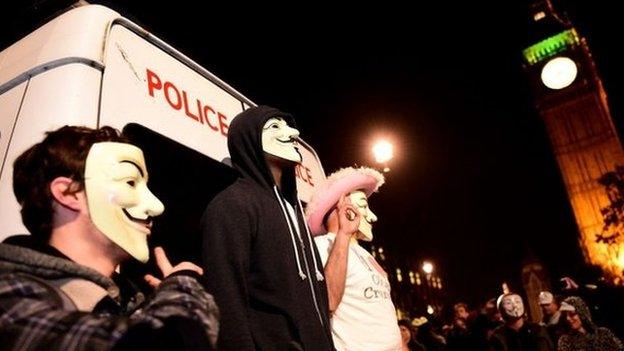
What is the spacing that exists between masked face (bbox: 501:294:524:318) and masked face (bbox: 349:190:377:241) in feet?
16.5

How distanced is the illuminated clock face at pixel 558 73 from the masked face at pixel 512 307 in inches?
159

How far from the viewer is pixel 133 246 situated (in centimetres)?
181

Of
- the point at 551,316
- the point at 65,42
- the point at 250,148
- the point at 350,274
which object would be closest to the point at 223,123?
the point at 250,148

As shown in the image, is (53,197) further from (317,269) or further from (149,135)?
(317,269)

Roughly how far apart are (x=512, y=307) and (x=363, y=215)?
5.17m

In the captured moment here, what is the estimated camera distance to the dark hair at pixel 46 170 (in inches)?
70.9

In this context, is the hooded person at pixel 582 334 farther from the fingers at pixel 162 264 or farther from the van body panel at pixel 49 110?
the van body panel at pixel 49 110

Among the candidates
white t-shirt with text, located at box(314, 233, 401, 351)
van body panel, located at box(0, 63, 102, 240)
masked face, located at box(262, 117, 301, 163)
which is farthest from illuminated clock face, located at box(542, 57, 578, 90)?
van body panel, located at box(0, 63, 102, 240)

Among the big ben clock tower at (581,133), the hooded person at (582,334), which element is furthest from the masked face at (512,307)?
the big ben clock tower at (581,133)

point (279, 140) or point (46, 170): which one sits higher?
point (279, 140)

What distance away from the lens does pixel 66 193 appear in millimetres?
1780

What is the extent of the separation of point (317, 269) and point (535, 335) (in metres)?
6.48

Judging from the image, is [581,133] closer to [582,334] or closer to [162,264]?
[582,334]

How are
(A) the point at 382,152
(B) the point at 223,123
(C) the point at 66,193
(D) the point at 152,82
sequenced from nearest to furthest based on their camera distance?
(C) the point at 66,193
(D) the point at 152,82
(B) the point at 223,123
(A) the point at 382,152
